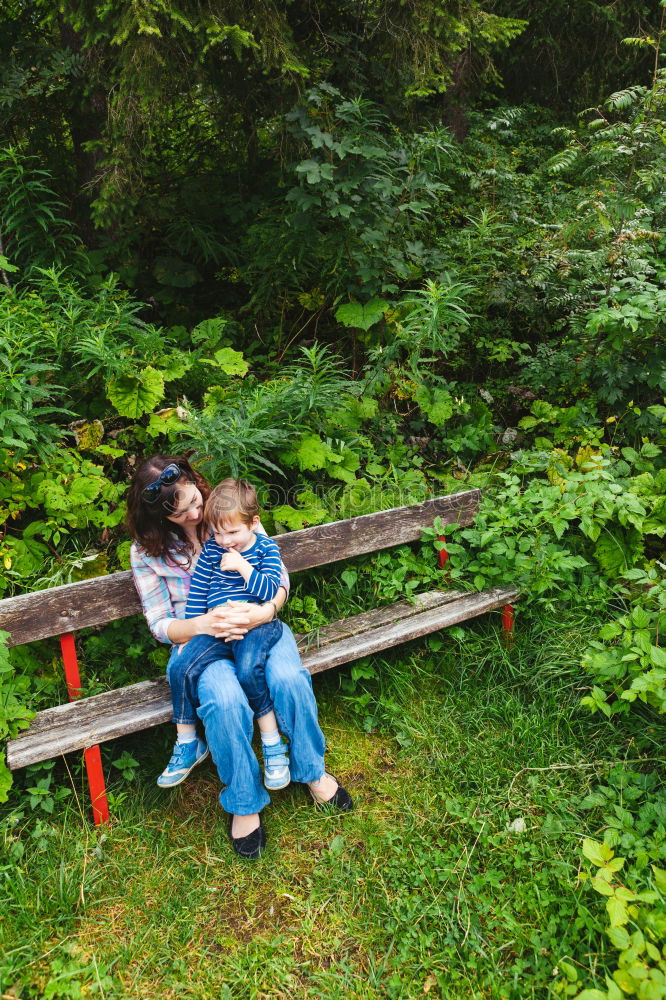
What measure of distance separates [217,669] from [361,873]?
3.11 feet

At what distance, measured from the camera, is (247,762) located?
2.54 m

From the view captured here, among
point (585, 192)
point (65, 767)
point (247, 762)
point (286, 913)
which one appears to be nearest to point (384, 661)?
point (247, 762)

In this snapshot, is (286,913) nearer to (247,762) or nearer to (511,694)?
(247,762)

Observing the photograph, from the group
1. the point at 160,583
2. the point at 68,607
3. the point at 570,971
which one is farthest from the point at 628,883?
the point at 68,607

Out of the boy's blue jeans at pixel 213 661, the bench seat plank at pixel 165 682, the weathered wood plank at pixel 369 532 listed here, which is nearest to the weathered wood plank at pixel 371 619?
the bench seat plank at pixel 165 682

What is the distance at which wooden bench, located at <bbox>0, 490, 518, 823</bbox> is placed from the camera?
2.64m

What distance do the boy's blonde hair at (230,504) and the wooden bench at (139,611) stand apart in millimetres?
488

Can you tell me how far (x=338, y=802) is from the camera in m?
2.77

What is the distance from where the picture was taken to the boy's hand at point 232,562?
8.50 feet

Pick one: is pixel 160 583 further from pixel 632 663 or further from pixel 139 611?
pixel 632 663

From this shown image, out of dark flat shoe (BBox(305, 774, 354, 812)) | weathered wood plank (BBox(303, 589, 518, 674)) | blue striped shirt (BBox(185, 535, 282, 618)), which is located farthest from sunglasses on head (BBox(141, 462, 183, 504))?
dark flat shoe (BBox(305, 774, 354, 812))

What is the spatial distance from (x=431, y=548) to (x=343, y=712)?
1.00 meters

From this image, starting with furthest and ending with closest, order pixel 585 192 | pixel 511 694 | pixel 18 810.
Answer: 1. pixel 585 192
2. pixel 511 694
3. pixel 18 810

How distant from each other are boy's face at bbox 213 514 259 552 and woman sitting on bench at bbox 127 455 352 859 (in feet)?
0.72
